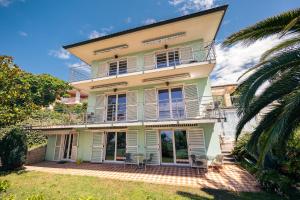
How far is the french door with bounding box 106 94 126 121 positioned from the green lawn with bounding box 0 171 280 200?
6.91 m

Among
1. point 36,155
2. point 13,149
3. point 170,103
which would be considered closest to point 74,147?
point 36,155

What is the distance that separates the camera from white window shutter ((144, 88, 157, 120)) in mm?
15031

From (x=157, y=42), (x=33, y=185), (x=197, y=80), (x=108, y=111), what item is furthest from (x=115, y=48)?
(x=33, y=185)

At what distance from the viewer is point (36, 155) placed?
661 inches

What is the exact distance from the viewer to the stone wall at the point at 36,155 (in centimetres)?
1593

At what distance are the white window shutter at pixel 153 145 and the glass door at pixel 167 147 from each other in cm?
52

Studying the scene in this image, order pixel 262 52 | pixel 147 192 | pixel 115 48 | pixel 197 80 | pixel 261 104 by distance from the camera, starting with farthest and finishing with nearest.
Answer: pixel 115 48
pixel 197 80
pixel 147 192
pixel 262 52
pixel 261 104

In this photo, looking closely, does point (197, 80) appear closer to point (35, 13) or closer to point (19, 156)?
point (35, 13)

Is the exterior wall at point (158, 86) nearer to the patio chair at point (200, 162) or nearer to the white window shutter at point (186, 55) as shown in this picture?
the white window shutter at point (186, 55)

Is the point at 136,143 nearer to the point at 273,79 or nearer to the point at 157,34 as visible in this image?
the point at 157,34

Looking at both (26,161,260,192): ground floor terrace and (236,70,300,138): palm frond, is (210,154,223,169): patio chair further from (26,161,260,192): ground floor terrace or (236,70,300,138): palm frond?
(236,70,300,138): palm frond

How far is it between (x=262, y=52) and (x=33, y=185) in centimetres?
1424

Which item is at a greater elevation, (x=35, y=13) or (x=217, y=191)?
(x=35, y=13)

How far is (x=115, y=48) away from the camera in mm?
16281
